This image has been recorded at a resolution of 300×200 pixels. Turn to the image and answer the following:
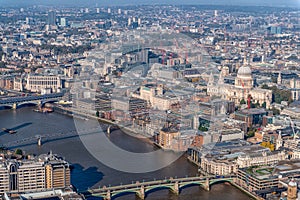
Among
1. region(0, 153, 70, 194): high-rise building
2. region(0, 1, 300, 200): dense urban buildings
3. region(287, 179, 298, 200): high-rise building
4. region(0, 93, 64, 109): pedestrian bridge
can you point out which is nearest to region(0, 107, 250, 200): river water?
region(0, 1, 300, 200): dense urban buildings

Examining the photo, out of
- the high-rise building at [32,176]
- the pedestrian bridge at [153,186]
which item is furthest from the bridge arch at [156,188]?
the high-rise building at [32,176]

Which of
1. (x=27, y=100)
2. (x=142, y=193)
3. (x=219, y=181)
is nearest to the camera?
(x=142, y=193)

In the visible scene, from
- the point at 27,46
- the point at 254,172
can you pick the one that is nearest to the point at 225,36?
the point at 27,46

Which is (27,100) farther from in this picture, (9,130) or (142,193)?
(142,193)

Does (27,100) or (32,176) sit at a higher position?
(32,176)

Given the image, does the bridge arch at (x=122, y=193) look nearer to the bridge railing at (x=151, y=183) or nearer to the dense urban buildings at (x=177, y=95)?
the bridge railing at (x=151, y=183)

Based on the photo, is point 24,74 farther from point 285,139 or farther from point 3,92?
point 285,139

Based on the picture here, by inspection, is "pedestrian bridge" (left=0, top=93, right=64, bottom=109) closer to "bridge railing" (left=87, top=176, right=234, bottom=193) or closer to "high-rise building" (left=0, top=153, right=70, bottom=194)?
"high-rise building" (left=0, top=153, right=70, bottom=194)

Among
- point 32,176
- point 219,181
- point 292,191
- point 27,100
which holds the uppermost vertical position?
point 32,176

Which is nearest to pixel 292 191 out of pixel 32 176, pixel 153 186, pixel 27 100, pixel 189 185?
pixel 189 185
